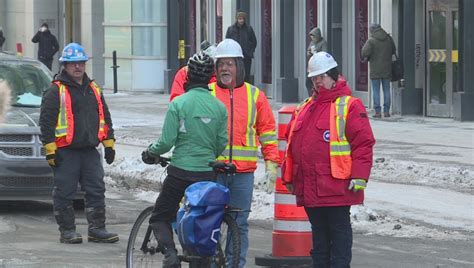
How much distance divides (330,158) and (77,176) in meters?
4.01

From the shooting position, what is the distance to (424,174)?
16.0 m

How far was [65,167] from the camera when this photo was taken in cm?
1173

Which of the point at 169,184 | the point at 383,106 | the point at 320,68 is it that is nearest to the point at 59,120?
the point at 169,184

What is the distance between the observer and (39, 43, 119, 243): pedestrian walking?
11.7 meters

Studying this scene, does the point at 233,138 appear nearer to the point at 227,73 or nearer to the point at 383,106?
the point at 227,73

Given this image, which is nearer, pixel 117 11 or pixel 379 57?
pixel 379 57

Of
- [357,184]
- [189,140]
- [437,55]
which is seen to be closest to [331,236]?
[357,184]

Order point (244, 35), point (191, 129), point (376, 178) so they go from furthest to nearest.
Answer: point (244, 35) < point (376, 178) < point (191, 129)

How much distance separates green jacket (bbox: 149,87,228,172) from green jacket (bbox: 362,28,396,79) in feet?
48.3

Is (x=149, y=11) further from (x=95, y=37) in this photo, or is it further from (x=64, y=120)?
(x=64, y=120)

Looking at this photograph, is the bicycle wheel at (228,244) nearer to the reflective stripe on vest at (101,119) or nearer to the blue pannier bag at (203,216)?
the blue pannier bag at (203,216)

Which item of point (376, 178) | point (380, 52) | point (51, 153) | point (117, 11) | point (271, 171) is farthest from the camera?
point (117, 11)

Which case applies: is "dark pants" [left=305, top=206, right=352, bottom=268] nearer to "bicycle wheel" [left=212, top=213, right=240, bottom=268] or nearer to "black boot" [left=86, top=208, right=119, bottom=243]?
"bicycle wheel" [left=212, top=213, right=240, bottom=268]

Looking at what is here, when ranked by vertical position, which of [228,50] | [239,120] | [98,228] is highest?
[228,50]
